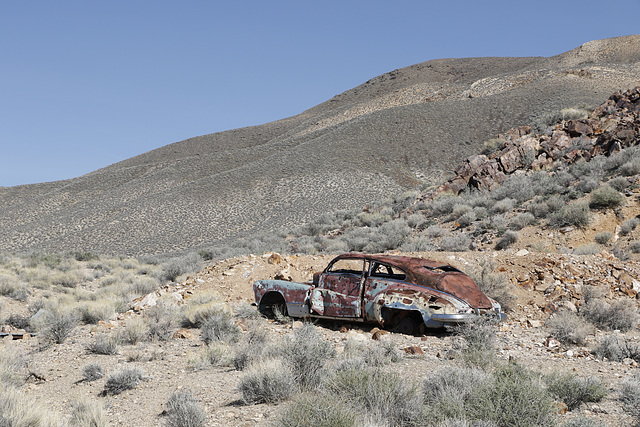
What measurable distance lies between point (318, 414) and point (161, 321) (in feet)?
22.0

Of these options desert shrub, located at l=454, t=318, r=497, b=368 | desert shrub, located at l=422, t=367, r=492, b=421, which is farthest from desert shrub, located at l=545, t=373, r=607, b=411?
desert shrub, located at l=454, t=318, r=497, b=368

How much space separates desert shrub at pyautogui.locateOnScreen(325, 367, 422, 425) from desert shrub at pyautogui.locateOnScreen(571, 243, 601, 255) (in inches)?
527

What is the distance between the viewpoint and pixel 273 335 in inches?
359

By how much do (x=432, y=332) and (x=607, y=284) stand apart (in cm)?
491

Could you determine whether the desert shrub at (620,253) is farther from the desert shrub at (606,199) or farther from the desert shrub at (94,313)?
the desert shrub at (94,313)

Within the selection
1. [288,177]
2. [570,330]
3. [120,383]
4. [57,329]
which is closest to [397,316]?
[570,330]

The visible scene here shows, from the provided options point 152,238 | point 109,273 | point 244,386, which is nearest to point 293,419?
point 244,386

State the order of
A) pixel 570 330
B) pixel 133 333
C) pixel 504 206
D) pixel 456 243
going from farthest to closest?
1. pixel 504 206
2. pixel 456 243
3. pixel 133 333
4. pixel 570 330

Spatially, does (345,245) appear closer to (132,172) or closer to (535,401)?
(535,401)

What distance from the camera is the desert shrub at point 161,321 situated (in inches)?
382

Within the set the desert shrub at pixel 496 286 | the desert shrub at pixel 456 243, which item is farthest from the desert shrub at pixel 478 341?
the desert shrub at pixel 456 243

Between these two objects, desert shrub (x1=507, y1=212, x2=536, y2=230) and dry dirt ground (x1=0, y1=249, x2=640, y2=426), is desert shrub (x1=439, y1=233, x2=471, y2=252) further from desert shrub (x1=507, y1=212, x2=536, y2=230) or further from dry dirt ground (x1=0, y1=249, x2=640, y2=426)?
dry dirt ground (x1=0, y1=249, x2=640, y2=426)

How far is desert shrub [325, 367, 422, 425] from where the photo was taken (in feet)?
15.1

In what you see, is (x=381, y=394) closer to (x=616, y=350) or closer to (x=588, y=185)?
(x=616, y=350)
